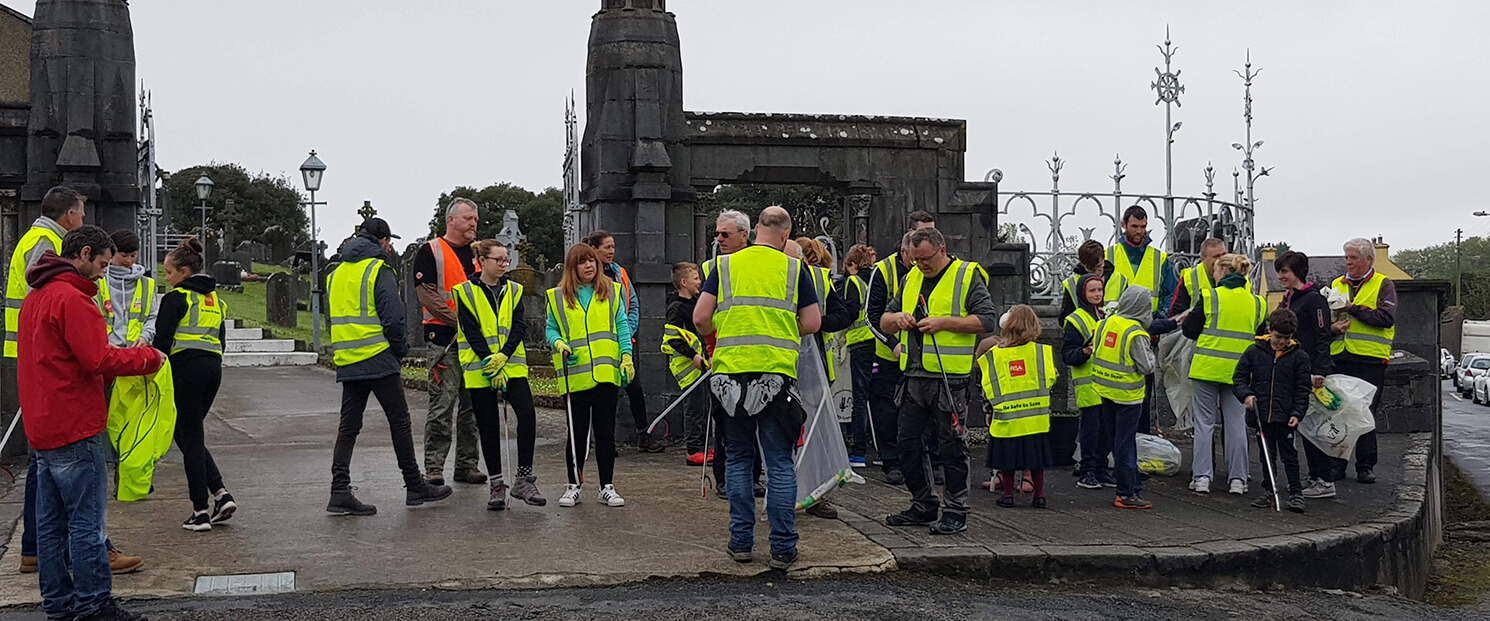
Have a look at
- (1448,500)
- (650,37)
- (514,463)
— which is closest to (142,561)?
(514,463)

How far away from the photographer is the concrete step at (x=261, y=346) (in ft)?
85.8

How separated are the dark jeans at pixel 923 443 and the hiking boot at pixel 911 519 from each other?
27 mm

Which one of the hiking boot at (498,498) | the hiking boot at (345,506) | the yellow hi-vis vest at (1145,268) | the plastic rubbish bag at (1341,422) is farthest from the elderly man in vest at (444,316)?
the plastic rubbish bag at (1341,422)

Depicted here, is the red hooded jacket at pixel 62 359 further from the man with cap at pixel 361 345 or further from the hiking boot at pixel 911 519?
the hiking boot at pixel 911 519

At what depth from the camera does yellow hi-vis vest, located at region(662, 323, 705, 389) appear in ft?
32.4

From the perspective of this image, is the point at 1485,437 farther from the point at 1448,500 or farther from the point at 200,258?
the point at 200,258

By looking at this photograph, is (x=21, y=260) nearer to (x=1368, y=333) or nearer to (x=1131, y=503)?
(x=1131, y=503)

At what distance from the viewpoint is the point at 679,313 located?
9.92m

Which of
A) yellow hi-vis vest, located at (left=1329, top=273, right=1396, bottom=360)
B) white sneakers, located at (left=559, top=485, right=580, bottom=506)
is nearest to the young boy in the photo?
yellow hi-vis vest, located at (left=1329, top=273, right=1396, bottom=360)

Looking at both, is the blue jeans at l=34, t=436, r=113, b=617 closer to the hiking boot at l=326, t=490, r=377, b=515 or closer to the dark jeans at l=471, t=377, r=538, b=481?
the hiking boot at l=326, t=490, r=377, b=515

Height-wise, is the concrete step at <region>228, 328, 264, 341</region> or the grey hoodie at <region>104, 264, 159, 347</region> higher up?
the grey hoodie at <region>104, 264, 159, 347</region>

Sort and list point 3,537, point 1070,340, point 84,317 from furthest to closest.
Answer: point 1070,340, point 3,537, point 84,317

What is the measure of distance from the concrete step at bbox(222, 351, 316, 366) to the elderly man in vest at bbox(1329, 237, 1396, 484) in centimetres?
Result: 2015

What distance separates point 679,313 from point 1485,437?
675 inches
